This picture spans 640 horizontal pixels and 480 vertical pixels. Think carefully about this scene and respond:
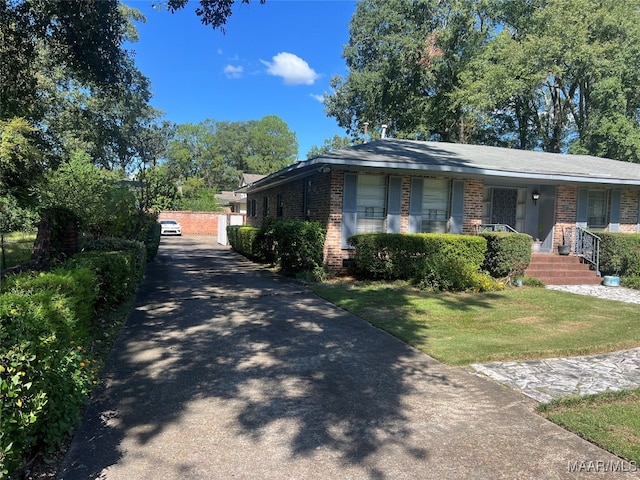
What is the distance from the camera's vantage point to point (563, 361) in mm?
5027

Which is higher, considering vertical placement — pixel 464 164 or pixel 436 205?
pixel 464 164

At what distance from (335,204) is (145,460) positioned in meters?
8.39

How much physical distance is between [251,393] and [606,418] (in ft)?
10.2

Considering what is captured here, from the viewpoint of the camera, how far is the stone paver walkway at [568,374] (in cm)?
414

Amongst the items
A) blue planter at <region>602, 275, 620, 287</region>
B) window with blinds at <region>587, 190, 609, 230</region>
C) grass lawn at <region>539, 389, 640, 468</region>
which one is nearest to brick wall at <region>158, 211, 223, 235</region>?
window with blinds at <region>587, 190, 609, 230</region>

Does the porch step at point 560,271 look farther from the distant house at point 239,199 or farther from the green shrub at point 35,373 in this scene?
the distant house at point 239,199

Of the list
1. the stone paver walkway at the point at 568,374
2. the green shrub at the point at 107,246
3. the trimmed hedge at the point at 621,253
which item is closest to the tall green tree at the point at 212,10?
the green shrub at the point at 107,246

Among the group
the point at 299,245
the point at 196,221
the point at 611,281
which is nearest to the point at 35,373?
the point at 299,245

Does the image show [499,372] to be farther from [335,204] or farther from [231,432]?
[335,204]

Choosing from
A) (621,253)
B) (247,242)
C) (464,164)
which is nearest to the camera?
(464,164)

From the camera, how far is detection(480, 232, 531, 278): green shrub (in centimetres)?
1048

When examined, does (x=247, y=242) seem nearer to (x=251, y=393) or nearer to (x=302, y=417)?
(x=251, y=393)

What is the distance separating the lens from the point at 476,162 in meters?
11.9

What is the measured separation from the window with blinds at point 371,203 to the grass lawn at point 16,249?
7811 mm
